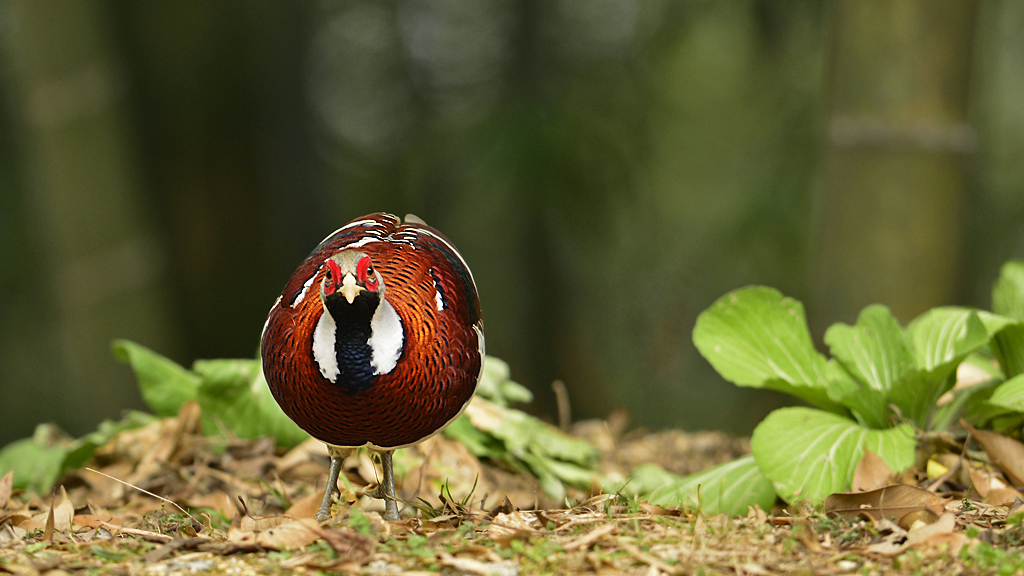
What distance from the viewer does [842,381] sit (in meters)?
2.19

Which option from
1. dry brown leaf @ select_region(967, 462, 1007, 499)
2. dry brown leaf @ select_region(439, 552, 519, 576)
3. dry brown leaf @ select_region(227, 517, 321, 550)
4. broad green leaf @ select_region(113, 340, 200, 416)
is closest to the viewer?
dry brown leaf @ select_region(439, 552, 519, 576)

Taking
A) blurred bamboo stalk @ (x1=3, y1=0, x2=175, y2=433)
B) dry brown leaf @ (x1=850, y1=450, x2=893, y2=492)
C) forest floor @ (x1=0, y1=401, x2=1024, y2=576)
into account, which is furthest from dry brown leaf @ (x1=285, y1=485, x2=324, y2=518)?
blurred bamboo stalk @ (x1=3, y1=0, x2=175, y2=433)

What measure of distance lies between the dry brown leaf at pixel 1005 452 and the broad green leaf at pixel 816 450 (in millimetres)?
164

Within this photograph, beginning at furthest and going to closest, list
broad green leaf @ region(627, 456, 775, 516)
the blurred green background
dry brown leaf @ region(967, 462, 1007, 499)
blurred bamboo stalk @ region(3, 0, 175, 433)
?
the blurred green background
blurred bamboo stalk @ region(3, 0, 175, 433)
broad green leaf @ region(627, 456, 775, 516)
dry brown leaf @ region(967, 462, 1007, 499)

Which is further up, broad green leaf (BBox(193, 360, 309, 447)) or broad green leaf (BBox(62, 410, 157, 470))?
broad green leaf (BBox(193, 360, 309, 447))

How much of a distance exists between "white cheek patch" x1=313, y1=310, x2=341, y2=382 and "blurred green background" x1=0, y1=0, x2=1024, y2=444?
3300 mm

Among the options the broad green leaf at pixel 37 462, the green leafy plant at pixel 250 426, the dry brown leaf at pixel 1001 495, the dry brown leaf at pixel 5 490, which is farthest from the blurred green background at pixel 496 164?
the dry brown leaf at pixel 1001 495

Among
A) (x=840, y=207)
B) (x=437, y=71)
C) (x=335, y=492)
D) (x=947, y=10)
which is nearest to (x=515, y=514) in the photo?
(x=335, y=492)

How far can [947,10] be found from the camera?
2.67 meters

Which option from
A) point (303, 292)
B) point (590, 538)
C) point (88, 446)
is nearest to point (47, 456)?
point (88, 446)

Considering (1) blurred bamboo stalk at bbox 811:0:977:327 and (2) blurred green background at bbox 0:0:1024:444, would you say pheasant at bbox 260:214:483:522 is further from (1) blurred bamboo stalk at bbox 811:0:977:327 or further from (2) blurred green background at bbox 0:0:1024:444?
(2) blurred green background at bbox 0:0:1024:444

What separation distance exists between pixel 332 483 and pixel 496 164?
3.43 metres

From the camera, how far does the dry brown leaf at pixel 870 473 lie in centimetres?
183

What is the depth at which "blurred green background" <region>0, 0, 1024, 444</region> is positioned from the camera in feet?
15.6
